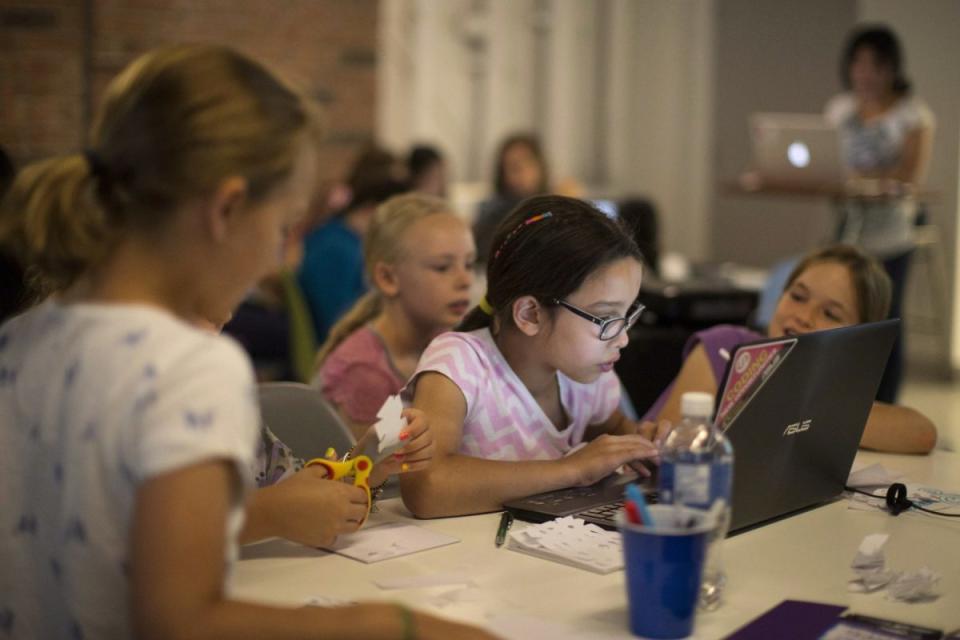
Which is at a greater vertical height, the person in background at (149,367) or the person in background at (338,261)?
the person in background at (149,367)

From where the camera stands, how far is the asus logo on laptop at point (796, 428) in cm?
153

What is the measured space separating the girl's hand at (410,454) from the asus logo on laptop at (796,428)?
0.49 meters

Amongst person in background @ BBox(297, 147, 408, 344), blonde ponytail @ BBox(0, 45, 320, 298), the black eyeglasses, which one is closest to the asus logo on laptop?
the black eyeglasses

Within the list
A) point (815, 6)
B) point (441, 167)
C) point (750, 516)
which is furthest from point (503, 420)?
point (815, 6)

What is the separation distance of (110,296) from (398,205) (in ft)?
5.29

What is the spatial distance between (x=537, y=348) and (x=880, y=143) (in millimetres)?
4197

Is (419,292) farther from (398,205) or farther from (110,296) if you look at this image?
(110,296)

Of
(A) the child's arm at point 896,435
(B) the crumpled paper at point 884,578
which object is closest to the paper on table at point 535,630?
(B) the crumpled paper at point 884,578

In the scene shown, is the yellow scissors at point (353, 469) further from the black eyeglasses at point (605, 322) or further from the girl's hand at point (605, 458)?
the black eyeglasses at point (605, 322)

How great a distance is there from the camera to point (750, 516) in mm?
1549

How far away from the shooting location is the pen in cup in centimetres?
149

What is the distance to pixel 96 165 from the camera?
1.04m

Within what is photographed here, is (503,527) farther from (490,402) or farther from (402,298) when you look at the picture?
(402,298)

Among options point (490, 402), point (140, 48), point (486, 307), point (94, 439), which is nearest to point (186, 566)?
point (94, 439)
